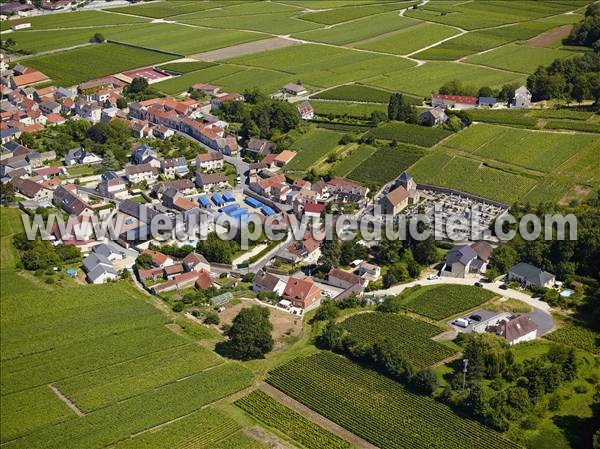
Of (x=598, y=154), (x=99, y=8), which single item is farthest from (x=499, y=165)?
(x=99, y=8)

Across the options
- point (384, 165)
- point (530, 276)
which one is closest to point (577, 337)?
point (530, 276)

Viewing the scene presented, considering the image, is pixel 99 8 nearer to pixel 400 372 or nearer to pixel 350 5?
pixel 350 5

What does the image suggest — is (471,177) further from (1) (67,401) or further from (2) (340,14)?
(2) (340,14)

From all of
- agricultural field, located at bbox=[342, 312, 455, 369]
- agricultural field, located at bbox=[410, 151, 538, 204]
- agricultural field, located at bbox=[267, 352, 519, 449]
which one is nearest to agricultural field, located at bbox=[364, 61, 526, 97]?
agricultural field, located at bbox=[410, 151, 538, 204]

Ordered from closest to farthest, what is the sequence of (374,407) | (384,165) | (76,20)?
(374,407) → (384,165) → (76,20)

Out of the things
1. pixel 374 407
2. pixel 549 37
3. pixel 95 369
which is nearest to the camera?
pixel 374 407

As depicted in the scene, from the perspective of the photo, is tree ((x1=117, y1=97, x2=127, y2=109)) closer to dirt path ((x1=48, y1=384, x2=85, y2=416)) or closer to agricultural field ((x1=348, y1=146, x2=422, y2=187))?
agricultural field ((x1=348, y1=146, x2=422, y2=187))

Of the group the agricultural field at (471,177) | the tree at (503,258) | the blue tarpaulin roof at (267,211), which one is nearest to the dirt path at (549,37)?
the agricultural field at (471,177)
